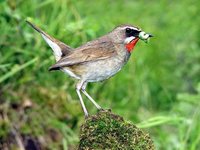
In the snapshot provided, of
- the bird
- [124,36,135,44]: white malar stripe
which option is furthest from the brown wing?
[124,36,135,44]: white malar stripe

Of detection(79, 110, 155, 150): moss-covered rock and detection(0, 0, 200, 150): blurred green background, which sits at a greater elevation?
Answer: detection(0, 0, 200, 150): blurred green background

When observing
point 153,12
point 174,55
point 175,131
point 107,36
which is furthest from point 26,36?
point 153,12

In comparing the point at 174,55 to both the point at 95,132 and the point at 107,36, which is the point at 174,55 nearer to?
the point at 107,36

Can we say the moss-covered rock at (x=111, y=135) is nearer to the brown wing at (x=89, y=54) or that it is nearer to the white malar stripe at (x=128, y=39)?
the brown wing at (x=89, y=54)

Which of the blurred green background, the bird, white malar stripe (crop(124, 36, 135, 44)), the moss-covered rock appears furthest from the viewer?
the blurred green background

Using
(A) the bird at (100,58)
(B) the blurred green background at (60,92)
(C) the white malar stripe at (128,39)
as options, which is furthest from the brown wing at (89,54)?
(B) the blurred green background at (60,92)

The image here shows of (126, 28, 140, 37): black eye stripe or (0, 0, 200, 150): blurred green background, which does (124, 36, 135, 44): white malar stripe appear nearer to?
(126, 28, 140, 37): black eye stripe
